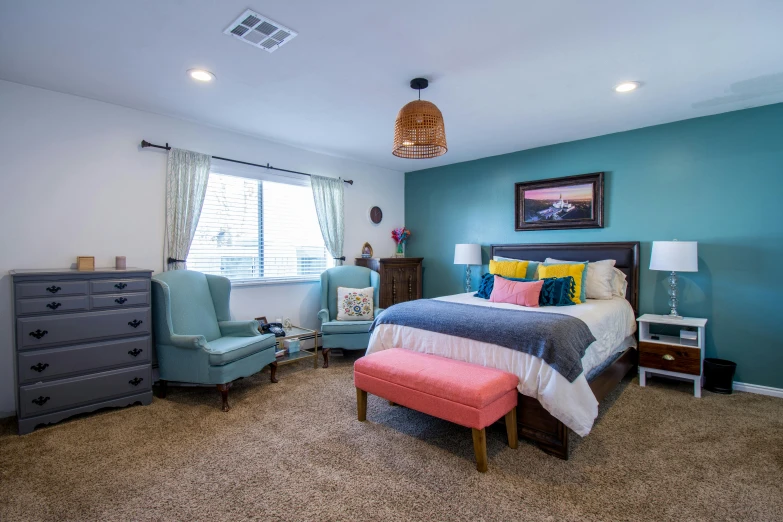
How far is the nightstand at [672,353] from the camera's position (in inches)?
128

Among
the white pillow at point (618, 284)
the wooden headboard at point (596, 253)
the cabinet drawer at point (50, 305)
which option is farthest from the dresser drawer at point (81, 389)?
the white pillow at point (618, 284)

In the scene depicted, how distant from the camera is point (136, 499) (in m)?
1.94

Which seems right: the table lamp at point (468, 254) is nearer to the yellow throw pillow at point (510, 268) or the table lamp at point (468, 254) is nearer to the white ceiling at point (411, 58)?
the yellow throw pillow at point (510, 268)

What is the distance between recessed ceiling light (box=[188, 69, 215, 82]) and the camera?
8.84 ft

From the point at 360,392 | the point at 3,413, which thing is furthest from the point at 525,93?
the point at 3,413

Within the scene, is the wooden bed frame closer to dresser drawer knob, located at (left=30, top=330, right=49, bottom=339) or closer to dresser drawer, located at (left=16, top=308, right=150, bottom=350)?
dresser drawer, located at (left=16, top=308, right=150, bottom=350)

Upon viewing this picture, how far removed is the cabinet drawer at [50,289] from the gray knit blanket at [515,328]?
2.33 meters

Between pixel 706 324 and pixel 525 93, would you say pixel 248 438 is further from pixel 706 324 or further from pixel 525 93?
pixel 706 324

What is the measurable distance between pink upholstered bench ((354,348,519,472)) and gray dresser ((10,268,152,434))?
187 cm

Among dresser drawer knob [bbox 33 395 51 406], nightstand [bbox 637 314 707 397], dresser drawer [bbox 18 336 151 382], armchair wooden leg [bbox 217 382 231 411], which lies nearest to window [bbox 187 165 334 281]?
dresser drawer [bbox 18 336 151 382]

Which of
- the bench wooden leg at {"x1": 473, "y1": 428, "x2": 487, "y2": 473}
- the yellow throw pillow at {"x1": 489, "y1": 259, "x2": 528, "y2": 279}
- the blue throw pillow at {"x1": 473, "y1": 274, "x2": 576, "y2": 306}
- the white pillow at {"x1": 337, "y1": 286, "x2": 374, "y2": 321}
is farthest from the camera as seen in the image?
the white pillow at {"x1": 337, "y1": 286, "x2": 374, "y2": 321}

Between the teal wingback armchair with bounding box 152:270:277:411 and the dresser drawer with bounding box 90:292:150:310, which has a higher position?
the dresser drawer with bounding box 90:292:150:310

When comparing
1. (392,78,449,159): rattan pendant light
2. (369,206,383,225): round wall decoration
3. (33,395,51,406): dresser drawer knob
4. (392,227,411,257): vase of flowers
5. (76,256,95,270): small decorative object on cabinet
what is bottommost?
(33,395,51,406): dresser drawer knob

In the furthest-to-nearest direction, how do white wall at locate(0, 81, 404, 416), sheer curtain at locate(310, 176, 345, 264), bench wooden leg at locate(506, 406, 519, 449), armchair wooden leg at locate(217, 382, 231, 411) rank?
1. sheer curtain at locate(310, 176, 345, 264)
2. armchair wooden leg at locate(217, 382, 231, 411)
3. white wall at locate(0, 81, 404, 416)
4. bench wooden leg at locate(506, 406, 519, 449)
